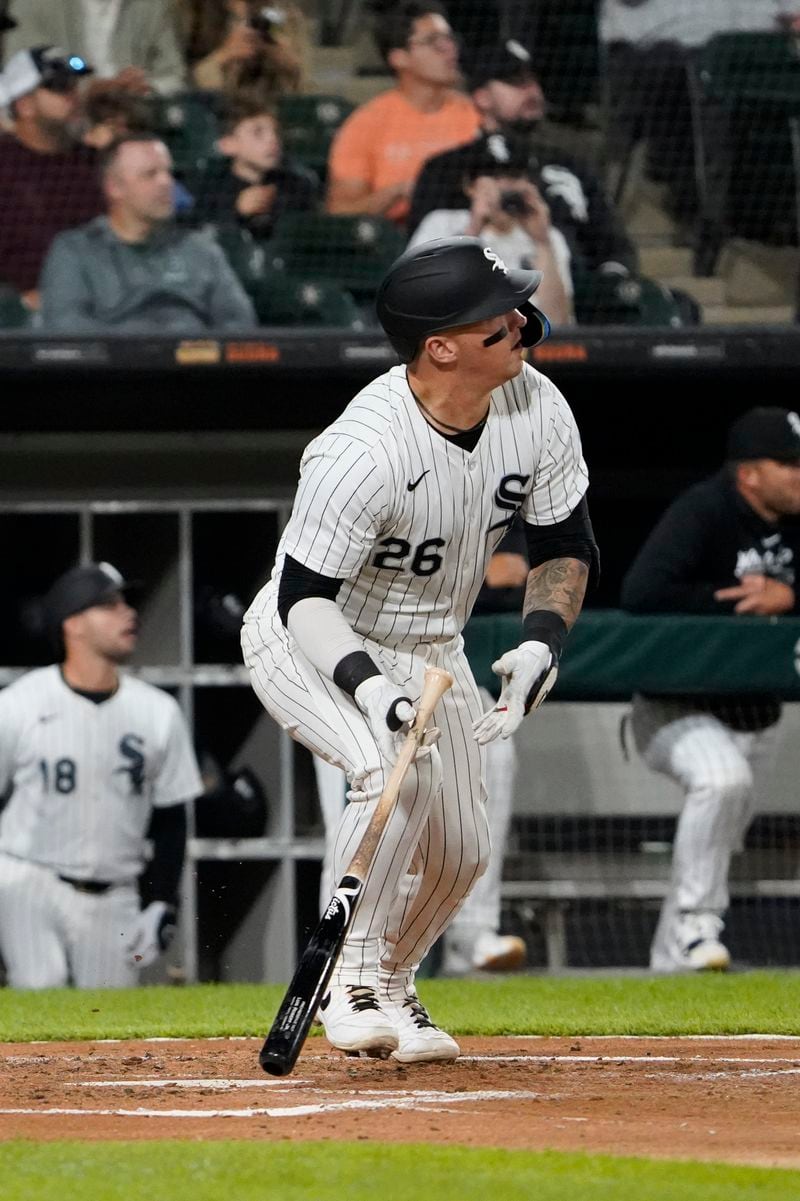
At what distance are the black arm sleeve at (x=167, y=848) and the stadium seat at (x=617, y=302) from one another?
8.02 ft

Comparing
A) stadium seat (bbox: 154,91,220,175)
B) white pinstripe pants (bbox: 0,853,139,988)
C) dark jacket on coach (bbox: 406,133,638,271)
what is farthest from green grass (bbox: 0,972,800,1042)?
stadium seat (bbox: 154,91,220,175)

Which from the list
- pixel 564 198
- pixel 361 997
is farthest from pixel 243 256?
pixel 361 997

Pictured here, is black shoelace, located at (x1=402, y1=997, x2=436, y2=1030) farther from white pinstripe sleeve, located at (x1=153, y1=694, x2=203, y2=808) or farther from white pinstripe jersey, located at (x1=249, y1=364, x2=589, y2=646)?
white pinstripe sleeve, located at (x1=153, y1=694, x2=203, y2=808)

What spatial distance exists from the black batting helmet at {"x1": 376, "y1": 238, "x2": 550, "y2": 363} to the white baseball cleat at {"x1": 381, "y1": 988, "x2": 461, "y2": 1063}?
3.97 feet

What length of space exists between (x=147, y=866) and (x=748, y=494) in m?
2.32

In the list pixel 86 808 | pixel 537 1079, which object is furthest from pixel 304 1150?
pixel 86 808

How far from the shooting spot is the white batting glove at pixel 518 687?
11.6ft

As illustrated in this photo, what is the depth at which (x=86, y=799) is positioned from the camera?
6.52m

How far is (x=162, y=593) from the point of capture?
7.32 metres

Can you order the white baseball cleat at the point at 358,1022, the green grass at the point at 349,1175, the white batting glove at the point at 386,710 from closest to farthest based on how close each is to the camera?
the green grass at the point at 349,1175
the white batting glove at the point at 386,710
the white baseball cleat at the point at 358,1022

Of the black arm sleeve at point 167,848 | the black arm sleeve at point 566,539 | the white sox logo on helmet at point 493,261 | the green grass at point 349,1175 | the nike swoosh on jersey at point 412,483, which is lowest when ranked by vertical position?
the black arm sleeve at point 167,848

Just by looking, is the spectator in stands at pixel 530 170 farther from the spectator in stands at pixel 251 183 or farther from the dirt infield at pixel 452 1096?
the dirt infield at pixel 452 1096

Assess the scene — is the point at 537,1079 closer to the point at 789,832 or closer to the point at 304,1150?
the point at 304,1150

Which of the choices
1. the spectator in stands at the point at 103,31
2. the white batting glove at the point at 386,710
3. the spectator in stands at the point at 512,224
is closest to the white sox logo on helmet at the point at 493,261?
the white batting glove at the point at 386,710
